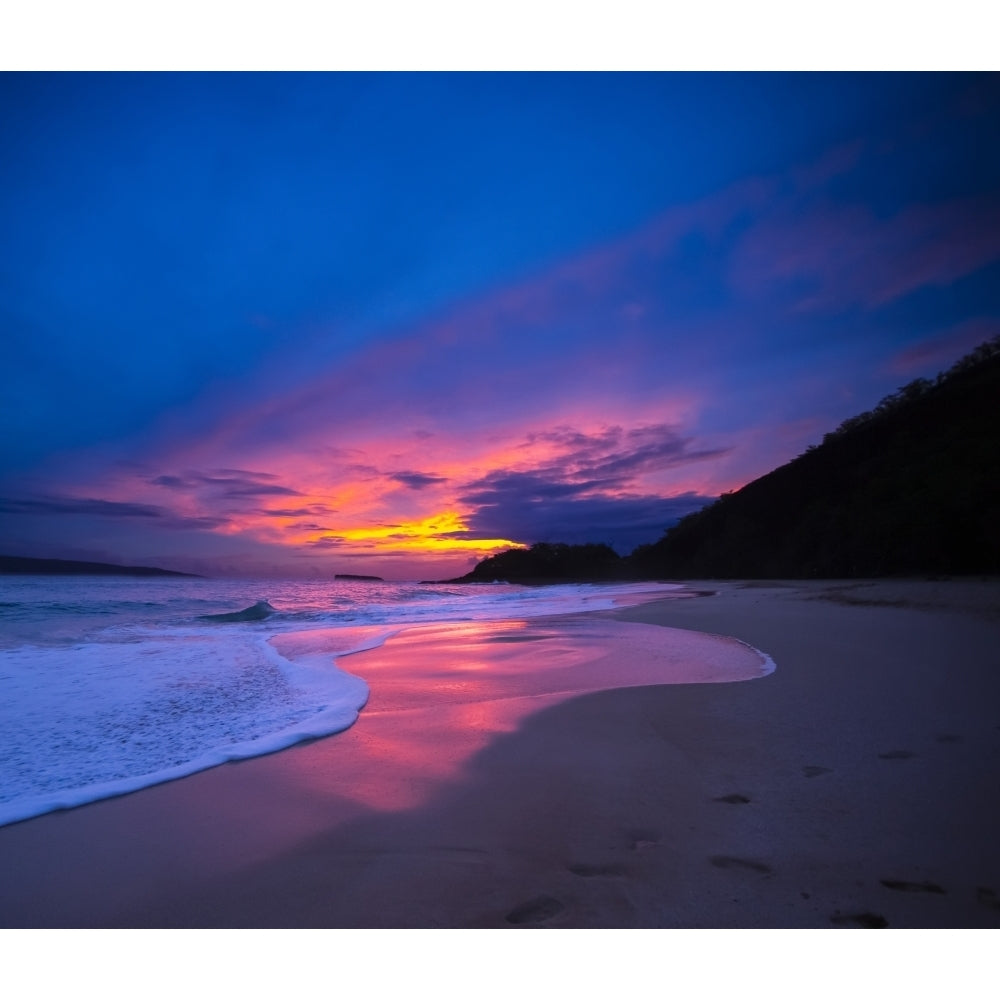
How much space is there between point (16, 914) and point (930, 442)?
33.5m

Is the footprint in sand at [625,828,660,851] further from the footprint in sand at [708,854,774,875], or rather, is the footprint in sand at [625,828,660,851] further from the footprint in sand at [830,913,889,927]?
the footprint in sand at [830,913,889,927]

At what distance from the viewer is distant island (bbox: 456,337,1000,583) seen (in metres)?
20.0

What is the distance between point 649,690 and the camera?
5160 millimetres

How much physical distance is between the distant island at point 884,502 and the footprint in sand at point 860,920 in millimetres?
22538

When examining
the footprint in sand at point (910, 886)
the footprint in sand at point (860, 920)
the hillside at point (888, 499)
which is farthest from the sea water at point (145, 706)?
the hillside at point (888, 499)

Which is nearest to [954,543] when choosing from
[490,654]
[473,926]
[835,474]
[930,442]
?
[930,442]

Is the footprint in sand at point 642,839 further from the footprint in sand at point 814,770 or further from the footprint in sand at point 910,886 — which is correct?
the footprint in sand at point 814,770

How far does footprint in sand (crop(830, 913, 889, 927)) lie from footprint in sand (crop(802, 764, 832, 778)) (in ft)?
3.84

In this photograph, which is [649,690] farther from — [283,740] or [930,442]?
[930,442]

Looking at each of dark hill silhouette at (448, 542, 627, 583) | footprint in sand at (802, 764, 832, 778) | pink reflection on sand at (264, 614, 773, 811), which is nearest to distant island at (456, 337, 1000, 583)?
pink reflection on sand at (264, 614, 773, 811)

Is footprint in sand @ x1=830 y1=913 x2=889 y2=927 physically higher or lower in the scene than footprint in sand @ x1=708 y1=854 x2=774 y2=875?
lower

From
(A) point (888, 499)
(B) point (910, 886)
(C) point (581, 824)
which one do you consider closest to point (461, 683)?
(C) point (581, 824)

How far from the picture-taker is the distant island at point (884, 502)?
20.0 m

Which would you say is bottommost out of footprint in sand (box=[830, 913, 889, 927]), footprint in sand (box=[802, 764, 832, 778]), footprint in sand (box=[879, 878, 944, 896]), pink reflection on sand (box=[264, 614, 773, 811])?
pink reflection on sand (box=[264, 614, 773, 811])
